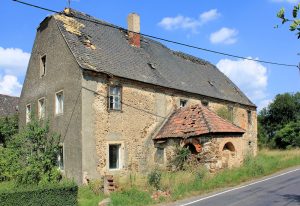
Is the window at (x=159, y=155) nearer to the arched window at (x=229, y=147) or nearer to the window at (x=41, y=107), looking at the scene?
the arched window at (x=229, y=147)

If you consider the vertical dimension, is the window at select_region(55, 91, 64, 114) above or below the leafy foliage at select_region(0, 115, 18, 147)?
above

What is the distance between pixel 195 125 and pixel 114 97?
4789mm

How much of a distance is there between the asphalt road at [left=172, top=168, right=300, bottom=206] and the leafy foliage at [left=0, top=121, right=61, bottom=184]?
810 cm

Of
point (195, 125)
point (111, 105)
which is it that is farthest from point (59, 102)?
point (195, 125)

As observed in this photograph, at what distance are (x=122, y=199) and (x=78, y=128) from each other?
19.3ft

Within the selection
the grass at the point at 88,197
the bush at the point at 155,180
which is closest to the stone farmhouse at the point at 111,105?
the grass at the point at 88,197

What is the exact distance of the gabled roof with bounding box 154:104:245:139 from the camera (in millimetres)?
21391

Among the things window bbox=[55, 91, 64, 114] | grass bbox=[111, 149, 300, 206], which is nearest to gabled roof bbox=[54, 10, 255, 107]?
window bbox=[55, 91, 64, 114]

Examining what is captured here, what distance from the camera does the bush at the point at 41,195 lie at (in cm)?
1368

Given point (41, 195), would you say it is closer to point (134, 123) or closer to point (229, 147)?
point (134, 123)

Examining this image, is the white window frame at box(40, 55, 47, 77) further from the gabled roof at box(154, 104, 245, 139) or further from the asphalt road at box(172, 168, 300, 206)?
the asphalt road at box(172, 168, 300, 206)

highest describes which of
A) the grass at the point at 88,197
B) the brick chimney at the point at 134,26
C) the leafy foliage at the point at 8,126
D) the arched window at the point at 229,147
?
the brick chimney at the point at 134,26

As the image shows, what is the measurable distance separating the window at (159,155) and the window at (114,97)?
3747 mm

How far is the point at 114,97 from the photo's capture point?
71.6ft
